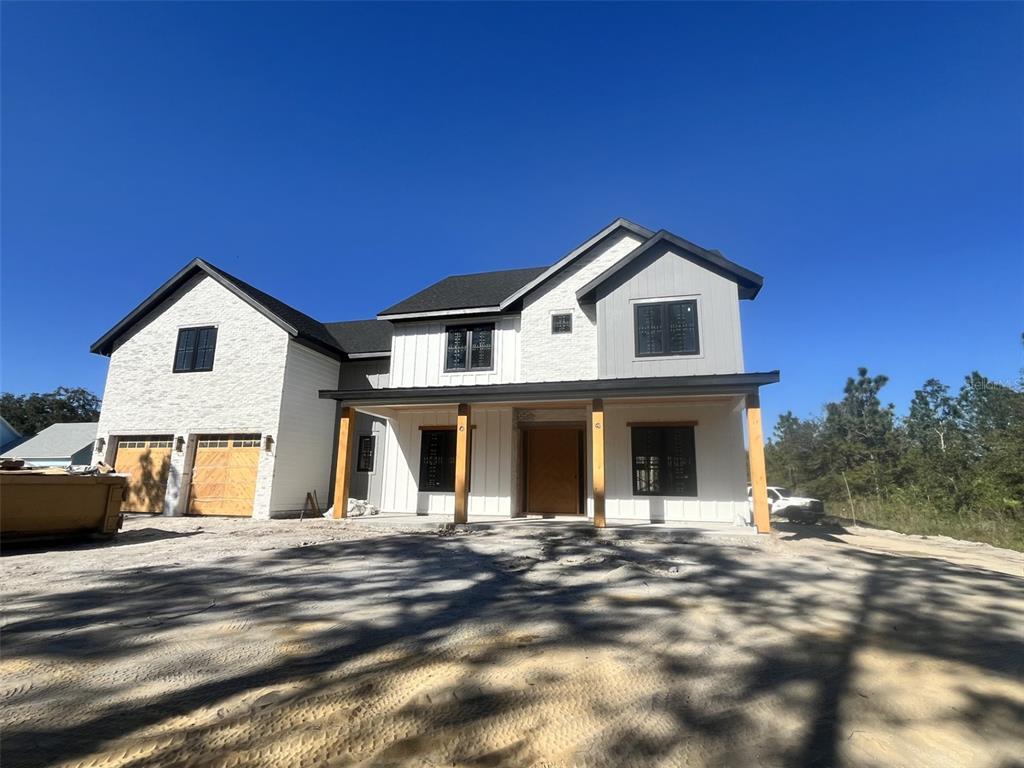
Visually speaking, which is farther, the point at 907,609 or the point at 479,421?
the point at 479,421

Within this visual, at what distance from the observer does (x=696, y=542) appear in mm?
8586

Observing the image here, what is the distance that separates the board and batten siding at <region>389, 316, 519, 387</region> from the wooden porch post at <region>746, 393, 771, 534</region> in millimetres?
5842

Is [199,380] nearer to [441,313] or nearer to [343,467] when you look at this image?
[343,467]

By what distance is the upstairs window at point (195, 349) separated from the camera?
596 inches

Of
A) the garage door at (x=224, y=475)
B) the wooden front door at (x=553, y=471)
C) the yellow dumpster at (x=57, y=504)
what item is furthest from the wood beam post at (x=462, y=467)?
the garage door at (x=224, y=475)

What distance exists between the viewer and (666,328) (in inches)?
462

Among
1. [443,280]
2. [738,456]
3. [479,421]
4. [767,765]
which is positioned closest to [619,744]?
[767,765]

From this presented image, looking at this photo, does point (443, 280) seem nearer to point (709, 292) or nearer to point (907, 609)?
point (709, 292)

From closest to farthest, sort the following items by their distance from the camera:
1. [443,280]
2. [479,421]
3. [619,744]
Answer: [619,744]
[479,421]
[443,280]

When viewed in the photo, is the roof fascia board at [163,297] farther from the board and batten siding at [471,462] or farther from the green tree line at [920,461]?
the green tree line at [920,461]

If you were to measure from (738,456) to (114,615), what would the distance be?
36.6 ft

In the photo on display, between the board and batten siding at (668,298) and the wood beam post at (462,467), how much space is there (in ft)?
11.6

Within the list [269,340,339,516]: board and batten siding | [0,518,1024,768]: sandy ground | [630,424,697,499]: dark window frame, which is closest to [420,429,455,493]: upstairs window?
[269,340,339,516]: board and batten siding

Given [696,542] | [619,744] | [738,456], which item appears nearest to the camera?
[619,744]
